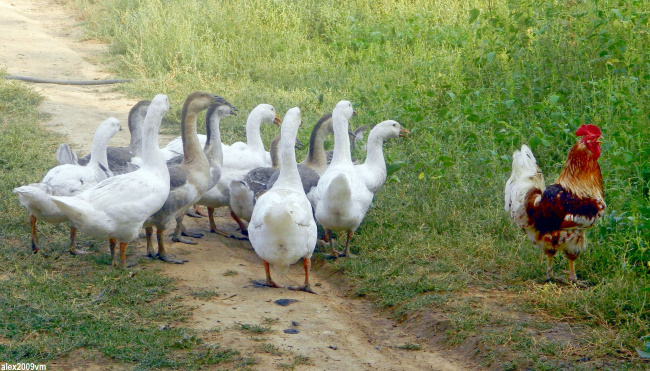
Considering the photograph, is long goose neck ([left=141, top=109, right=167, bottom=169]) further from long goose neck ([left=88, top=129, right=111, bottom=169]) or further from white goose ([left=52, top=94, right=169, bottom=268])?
long goose neck ([left=88, top=129, right=111, bottom=169])

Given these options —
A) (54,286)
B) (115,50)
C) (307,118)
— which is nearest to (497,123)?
(307,118)

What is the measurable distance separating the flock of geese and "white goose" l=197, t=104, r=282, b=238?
1 centimetres

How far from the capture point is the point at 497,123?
26.0ft

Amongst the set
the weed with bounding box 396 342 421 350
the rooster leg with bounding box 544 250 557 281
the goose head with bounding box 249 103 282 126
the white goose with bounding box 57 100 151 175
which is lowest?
the weed with bounding box 396 342 421 350

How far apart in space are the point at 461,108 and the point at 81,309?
5.18 metres

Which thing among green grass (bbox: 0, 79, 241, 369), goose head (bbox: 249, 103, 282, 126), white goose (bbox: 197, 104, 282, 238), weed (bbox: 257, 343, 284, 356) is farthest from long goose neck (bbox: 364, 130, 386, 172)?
weed (bbox: 257, 343, 284, 356)

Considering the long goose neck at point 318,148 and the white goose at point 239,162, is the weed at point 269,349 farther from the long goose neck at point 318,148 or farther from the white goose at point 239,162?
the long goose neck at point 318,148

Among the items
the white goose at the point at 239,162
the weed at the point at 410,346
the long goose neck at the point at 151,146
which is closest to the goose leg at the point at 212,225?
the white goose at the point at 239,162

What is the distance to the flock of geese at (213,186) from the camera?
5.50 meters

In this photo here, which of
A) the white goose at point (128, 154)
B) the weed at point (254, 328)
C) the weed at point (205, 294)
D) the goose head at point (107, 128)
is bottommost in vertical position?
the weed at point (254, 328)

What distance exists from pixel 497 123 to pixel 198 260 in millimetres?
3844

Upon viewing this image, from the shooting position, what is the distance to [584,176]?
5406mm

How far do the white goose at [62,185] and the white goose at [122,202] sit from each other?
31cm

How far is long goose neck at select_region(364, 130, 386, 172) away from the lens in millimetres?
7051
